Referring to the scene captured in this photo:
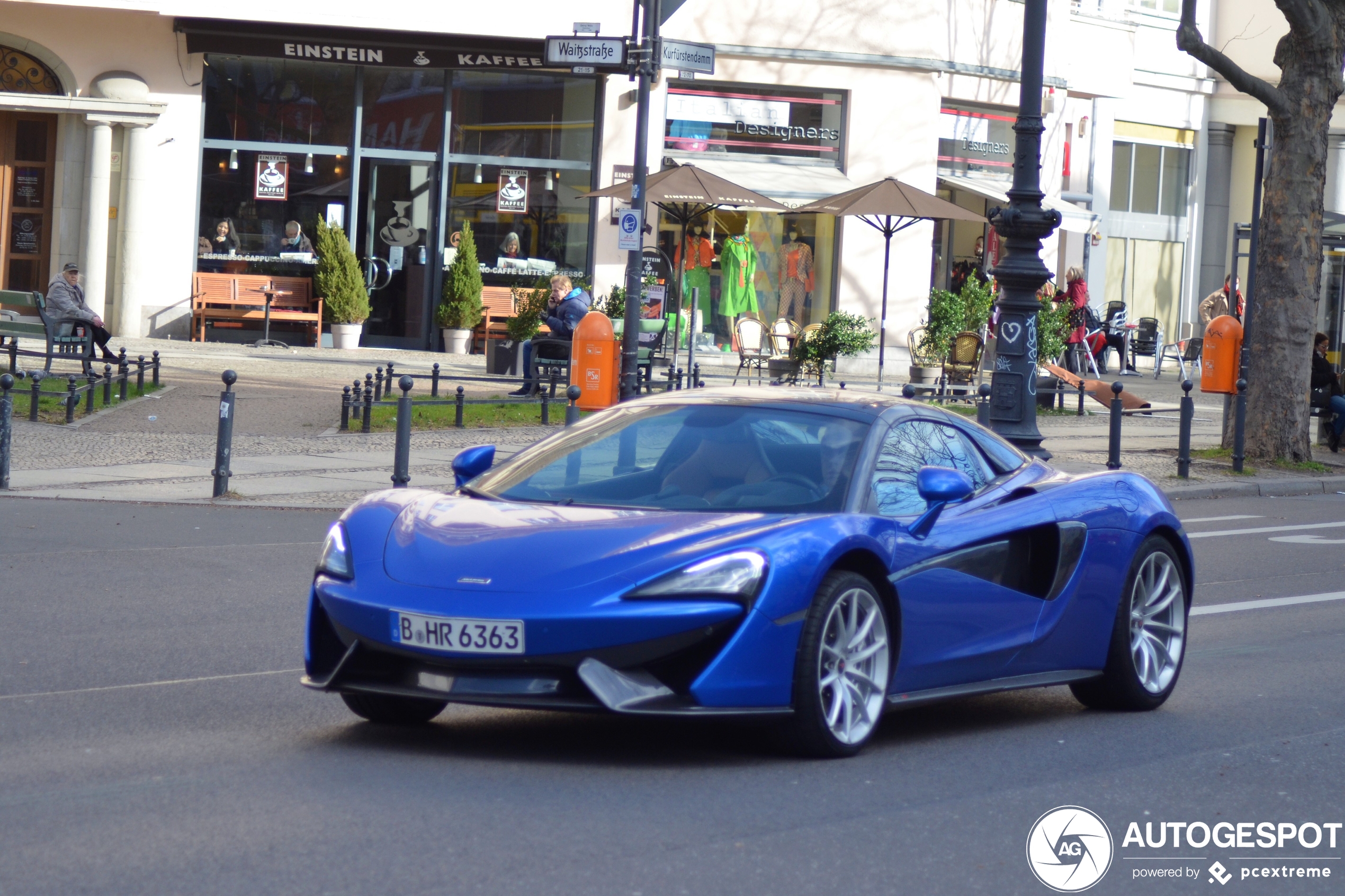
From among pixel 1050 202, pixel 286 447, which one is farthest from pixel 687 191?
pixel 1050 202

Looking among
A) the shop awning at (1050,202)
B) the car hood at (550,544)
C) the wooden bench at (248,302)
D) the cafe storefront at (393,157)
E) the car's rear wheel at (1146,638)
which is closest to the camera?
the car hood at (550,544)

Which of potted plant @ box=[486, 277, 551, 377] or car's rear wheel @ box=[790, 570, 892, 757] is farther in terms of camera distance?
potted plant @ box=[486, 277, 551, 377]

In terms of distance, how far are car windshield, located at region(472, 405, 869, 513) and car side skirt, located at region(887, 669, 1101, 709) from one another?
2.45 ft

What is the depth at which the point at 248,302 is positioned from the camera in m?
29.9

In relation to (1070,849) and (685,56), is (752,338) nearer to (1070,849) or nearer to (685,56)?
(685,56)

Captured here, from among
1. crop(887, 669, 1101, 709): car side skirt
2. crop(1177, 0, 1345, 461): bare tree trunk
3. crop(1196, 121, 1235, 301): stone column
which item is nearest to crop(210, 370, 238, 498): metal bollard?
crop(887, 669, 1101, 709): car side skirt

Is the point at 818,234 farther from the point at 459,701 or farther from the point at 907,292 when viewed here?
the point at 459,701

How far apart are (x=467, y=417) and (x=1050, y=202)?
19120mm

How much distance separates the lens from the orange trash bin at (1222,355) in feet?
66.8

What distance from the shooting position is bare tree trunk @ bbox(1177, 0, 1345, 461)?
20.3 metres

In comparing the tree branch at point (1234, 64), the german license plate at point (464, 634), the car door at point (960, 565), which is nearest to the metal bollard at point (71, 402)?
the tree branch at point (1234, 64)

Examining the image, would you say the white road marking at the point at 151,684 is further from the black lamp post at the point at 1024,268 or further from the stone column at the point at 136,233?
the stone column at the point at 136,233

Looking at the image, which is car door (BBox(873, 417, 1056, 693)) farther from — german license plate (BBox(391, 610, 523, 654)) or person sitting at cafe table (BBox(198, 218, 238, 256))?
person sitting at cafe table (BBox(198, 218, 238, 256))

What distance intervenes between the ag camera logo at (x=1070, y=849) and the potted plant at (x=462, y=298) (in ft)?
81.4
